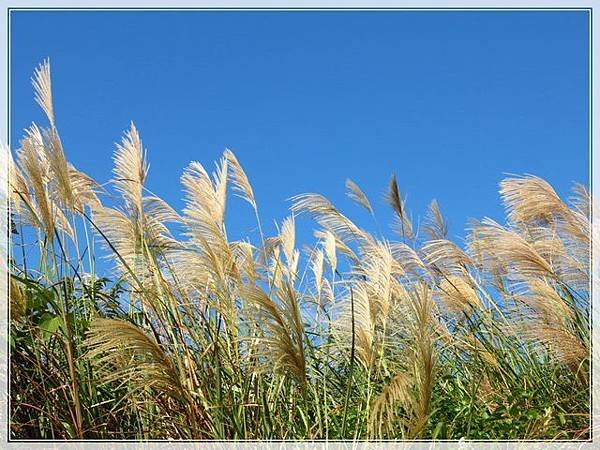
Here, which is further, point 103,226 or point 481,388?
point 481,388

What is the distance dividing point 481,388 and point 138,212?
1742 millimetres

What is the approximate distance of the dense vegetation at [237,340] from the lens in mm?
2846

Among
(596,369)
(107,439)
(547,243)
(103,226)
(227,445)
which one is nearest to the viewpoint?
(227,445)

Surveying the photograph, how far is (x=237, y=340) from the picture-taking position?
118 inches

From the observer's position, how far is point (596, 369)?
3723 millimetres

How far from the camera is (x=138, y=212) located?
3496mm

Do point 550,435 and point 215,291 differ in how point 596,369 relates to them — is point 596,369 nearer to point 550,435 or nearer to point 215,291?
point 550,435

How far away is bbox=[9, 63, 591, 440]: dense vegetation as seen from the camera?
285 cm

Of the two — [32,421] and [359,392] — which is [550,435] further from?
[32,421]

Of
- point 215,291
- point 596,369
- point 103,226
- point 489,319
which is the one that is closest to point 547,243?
point 489,319

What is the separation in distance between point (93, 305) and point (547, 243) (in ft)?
7.24

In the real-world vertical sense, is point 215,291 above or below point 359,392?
above

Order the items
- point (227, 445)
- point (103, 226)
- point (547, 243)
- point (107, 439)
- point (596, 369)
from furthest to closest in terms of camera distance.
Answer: point (547, 243), point (596, 369), point (103, 226), point (107, 439), point (227, 445)

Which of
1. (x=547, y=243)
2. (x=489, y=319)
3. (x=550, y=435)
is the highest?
(x=547, y=243)
